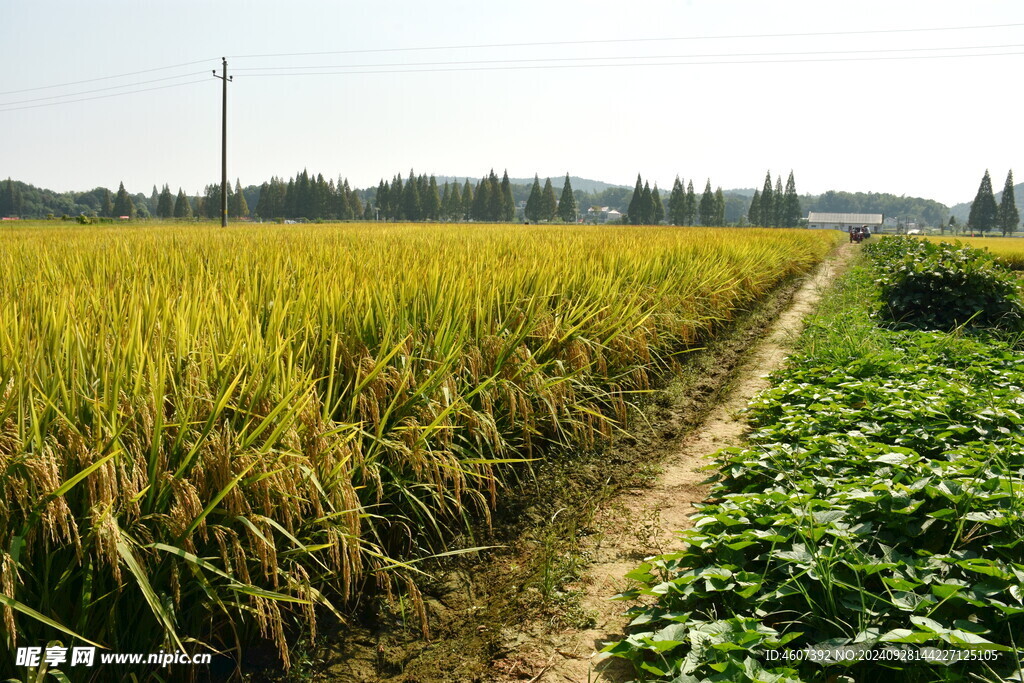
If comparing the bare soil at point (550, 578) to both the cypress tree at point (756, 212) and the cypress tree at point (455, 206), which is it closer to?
the cypress tree at point (455, 206)

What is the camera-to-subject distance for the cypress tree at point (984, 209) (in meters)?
96.5

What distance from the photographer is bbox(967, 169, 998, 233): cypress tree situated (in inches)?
3799

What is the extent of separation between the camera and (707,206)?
110875mm

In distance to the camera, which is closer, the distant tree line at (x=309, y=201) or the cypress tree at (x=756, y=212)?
the distant tree line at (x=309, y=201)

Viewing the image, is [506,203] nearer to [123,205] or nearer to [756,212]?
[756,212]

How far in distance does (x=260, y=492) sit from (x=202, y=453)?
0.73 ft

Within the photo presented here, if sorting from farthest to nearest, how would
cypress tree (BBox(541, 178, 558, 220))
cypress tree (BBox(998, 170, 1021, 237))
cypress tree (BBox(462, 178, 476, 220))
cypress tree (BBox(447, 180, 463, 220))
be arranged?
cypress tree (BBox(462, 178, 476, 220)), cypress tree (BBox(447, 180, 463, 220)), cypress tree (BBox(541, 178, 558, 220)), cypress tree (BBox(998, 170, 1021, 237))

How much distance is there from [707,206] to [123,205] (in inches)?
3899

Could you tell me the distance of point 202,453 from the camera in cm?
205

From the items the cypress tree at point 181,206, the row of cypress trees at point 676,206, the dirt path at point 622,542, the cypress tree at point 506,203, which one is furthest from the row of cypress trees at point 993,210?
the cypress tree at point 181,206

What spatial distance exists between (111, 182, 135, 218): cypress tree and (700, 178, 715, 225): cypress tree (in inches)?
3772

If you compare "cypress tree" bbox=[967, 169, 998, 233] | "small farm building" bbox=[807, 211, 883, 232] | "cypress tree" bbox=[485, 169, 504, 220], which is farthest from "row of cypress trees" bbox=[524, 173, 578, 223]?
"cypress tree" bbox=[967, 169, 998, 233]

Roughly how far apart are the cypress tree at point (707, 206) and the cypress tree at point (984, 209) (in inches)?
1486

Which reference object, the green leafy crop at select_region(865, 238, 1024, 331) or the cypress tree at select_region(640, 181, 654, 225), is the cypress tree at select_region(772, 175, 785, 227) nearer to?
the cypress tree at select_region(640, 181, 654, 225)
